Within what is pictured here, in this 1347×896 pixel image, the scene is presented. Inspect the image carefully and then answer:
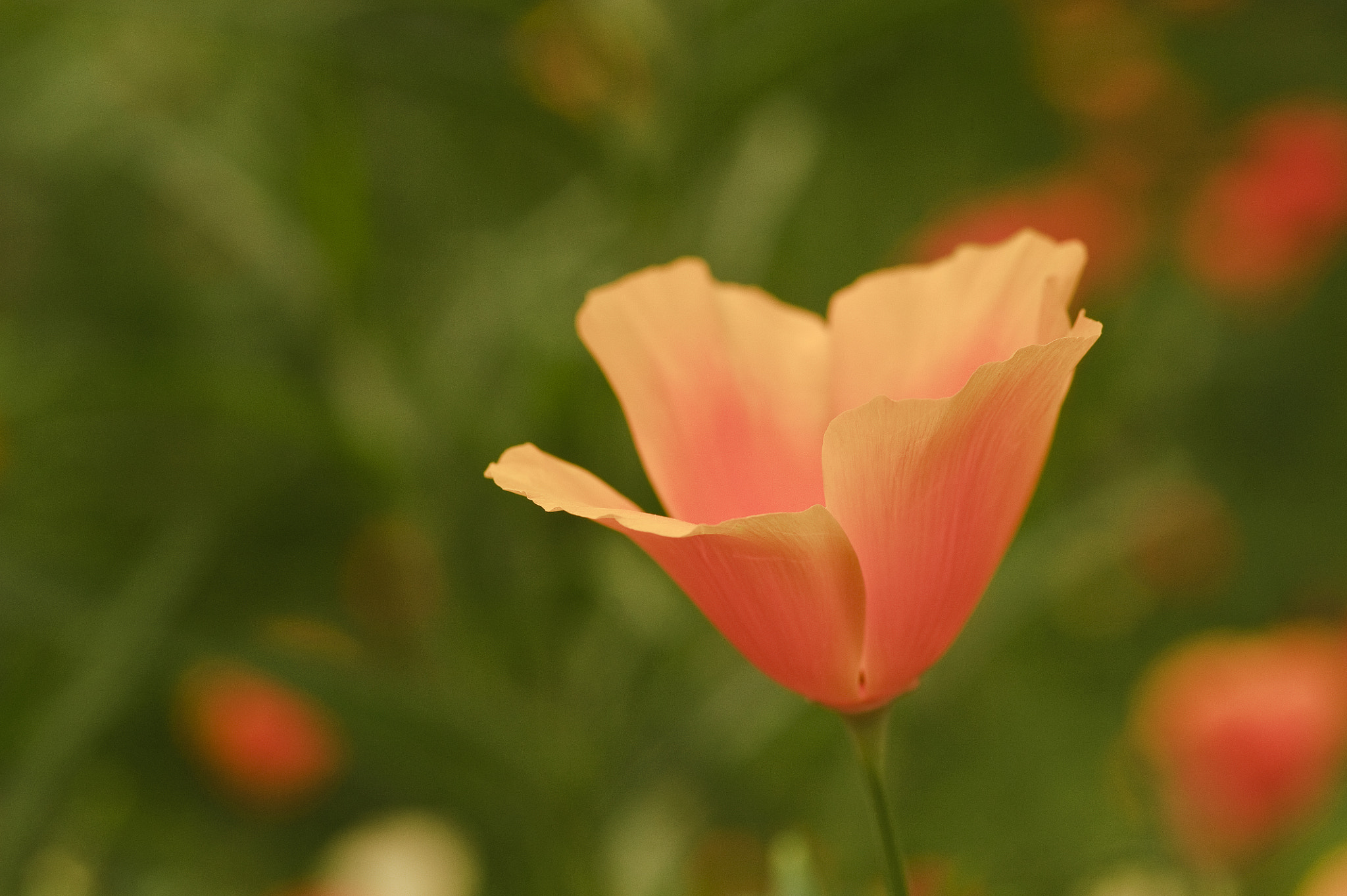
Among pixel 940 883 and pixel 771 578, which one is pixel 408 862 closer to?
pixel 940 883

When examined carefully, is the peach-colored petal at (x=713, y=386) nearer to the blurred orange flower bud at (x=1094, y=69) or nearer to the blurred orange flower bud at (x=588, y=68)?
the blurred orange flower bud at (x=588, y=68)

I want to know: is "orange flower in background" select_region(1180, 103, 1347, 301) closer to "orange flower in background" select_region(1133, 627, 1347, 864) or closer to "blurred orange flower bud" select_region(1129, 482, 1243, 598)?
"blurred orange flower bud" select_region(1129, 482, 1243, 598)

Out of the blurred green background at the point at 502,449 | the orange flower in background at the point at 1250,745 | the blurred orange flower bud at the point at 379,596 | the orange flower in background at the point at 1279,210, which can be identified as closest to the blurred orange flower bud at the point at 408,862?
the blurred green background at the point at 502,449

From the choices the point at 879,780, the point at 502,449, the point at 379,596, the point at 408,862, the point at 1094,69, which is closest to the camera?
the point at 879,780

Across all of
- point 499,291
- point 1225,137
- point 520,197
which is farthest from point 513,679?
point 1225,137

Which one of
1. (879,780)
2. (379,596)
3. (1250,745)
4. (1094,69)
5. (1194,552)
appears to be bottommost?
(1194,552)

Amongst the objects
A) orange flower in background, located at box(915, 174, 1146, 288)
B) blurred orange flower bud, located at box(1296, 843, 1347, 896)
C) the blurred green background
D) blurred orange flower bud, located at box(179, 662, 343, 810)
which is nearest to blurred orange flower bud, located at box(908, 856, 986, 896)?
the blurred green background

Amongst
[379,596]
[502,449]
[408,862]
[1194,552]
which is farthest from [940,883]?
[1194,552]

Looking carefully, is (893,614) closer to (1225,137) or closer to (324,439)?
(324,439)
